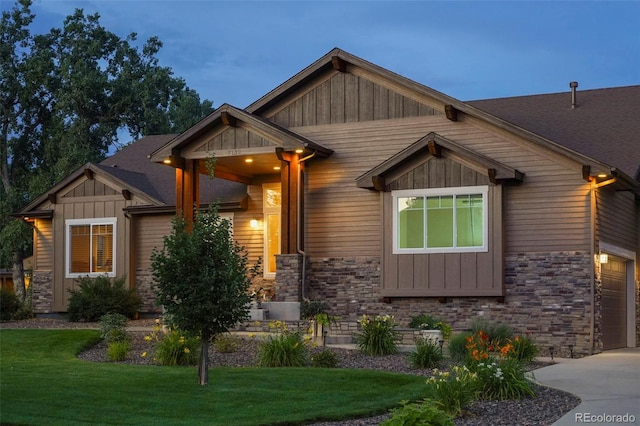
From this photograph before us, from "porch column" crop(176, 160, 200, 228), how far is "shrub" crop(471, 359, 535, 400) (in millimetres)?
11900

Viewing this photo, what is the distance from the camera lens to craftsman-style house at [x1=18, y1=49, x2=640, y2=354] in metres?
19.8

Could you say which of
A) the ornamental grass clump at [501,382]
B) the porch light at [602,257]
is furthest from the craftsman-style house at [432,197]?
the ornamental grass clump at [501,382]

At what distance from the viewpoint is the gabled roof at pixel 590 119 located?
22219mm

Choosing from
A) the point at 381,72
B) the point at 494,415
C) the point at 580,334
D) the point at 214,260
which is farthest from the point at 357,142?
the point at 494,415

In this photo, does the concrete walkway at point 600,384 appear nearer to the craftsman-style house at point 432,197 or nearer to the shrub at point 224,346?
the craftsman-style house at point 432,197

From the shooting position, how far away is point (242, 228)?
976 inches

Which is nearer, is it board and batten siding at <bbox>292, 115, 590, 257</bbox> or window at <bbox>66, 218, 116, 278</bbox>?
board and batten siding at <bbox>292, 115, 590, 257</bbox>

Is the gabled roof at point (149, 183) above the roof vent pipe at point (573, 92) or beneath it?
beneath

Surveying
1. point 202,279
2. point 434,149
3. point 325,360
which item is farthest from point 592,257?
point 202,279

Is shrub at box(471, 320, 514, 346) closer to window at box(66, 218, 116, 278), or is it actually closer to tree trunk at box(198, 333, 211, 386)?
tree trunk at box(198, 333, 211, 386)

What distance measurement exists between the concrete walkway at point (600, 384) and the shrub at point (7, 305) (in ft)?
51.2

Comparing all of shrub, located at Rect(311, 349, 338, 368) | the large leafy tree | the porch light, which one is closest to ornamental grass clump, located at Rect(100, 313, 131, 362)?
shrub, located at Rect(311, 349, 338, 368)

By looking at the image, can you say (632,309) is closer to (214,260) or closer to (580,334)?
(580,334)

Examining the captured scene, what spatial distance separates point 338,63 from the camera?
22375 mm
